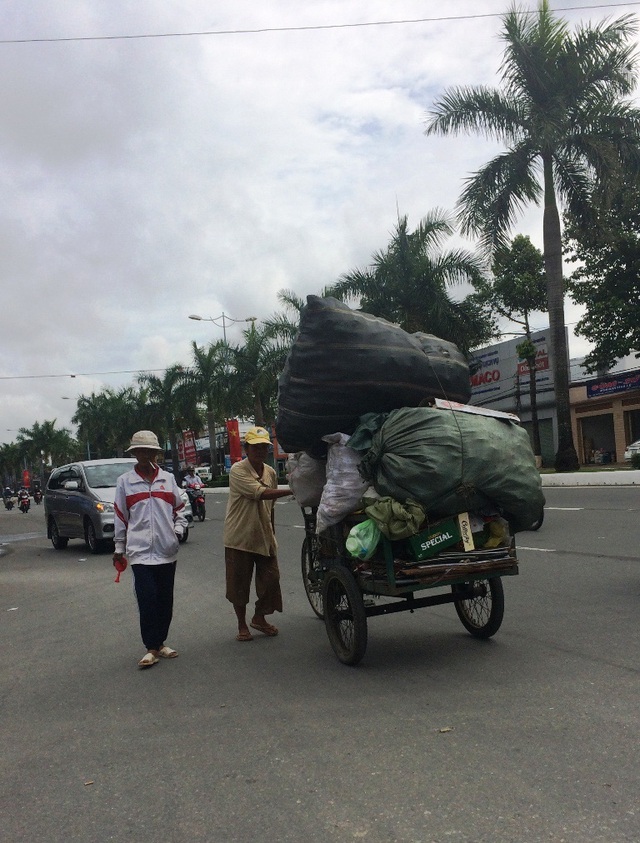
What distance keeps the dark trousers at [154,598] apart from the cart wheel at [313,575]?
1170 millimetres

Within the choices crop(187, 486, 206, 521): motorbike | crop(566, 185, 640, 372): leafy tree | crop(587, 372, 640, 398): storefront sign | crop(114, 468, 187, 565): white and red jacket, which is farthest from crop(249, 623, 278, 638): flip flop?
crop(587, 372, 640, 398): storefront sign

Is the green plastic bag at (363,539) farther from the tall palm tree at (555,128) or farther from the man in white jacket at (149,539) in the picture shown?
the tall palm tree at (555,128)

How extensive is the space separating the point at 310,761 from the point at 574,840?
131cm

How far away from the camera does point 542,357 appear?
41.3 m

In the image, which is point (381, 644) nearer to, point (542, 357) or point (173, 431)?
point (542, 357)

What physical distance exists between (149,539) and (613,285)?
26.8 m

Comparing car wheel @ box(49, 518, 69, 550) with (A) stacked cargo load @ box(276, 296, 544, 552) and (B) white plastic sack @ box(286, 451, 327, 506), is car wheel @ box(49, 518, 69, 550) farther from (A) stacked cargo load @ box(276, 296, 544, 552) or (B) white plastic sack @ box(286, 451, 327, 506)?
(A) stacked cargo load @ box(276, 296, 544, 552)

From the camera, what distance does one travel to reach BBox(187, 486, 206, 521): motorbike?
21922mm

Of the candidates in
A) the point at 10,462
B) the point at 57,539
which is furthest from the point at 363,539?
the point at 10,462

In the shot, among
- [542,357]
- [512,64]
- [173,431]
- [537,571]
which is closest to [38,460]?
[173,431]

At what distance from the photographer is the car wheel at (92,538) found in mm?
15766

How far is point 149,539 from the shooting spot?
6059 millimetres

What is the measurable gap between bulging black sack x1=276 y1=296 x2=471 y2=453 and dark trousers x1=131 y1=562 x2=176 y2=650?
1.43 meters

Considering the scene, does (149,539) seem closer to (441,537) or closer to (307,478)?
(307,478)
